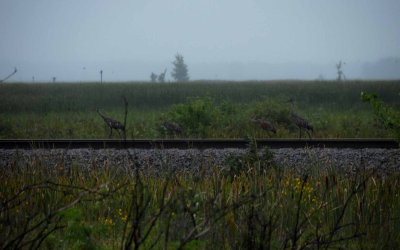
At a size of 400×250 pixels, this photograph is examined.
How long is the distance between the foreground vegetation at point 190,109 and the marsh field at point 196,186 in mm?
73

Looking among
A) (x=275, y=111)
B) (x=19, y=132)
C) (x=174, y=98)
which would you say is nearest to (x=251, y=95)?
(x=174, y=98)

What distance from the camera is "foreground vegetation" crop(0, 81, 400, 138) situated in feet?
54.1

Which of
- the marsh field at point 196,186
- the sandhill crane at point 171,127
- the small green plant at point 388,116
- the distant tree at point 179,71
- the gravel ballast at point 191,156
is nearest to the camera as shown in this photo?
the marsh field at point 196,186

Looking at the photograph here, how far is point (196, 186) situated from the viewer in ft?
15.7

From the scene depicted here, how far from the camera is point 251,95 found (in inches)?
1304

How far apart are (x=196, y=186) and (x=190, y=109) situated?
1170cm

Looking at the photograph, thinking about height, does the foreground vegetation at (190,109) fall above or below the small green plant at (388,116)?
below

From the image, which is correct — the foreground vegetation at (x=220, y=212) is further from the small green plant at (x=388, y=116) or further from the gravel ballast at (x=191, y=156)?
the gravel ballast at (x=191, y=156)

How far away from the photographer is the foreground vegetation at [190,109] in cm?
1648

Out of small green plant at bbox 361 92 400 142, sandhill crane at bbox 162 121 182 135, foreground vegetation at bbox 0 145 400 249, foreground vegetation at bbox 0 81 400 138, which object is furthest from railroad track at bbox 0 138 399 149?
foreground vegetation at bbox 0 145 400 249

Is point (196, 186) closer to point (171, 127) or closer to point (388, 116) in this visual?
point (388, 116)

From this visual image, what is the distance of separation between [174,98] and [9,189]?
2502cm

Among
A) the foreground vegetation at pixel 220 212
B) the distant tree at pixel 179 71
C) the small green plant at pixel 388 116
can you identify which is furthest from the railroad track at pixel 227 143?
the distant tree at pixel 179 71

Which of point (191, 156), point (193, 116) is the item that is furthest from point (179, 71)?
point (191, 156)
